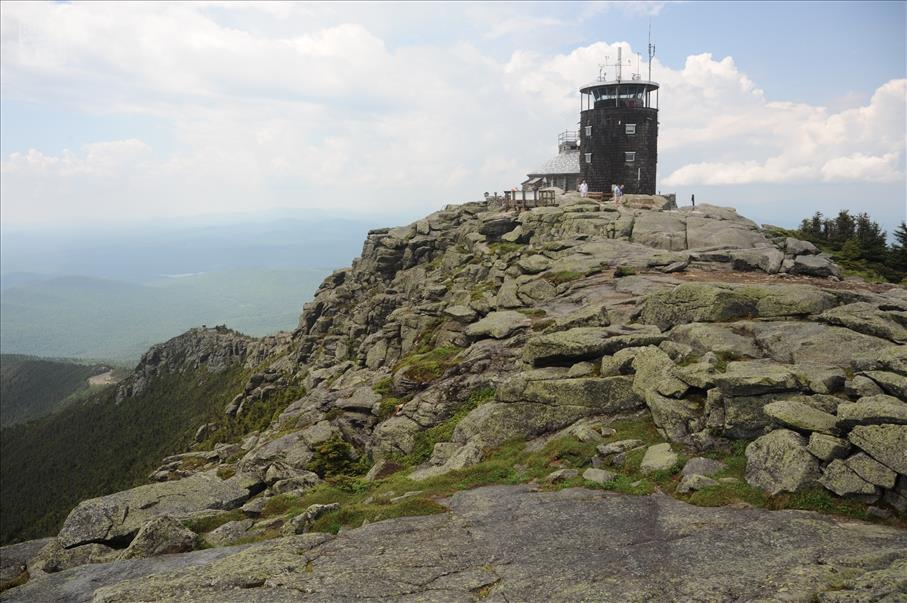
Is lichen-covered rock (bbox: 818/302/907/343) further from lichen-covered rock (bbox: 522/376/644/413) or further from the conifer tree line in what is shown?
the conifer tree line

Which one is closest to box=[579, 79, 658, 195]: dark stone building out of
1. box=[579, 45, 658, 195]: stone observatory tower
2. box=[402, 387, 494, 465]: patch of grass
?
box=[579, 45, 658, 195]: stone observatory tower

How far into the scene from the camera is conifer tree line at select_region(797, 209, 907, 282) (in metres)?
55.6

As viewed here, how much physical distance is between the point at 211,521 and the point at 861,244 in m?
63.8

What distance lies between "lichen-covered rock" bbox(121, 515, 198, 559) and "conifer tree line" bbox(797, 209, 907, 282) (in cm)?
5656

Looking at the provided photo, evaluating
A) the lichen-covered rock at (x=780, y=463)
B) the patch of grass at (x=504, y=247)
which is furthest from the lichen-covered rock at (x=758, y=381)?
the patch of grass at (x=504, y=247)

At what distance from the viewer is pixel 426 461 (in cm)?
2847

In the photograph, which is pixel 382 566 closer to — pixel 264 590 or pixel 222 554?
pixel 264 590

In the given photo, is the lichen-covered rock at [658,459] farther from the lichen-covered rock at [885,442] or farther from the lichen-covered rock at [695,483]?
the lichen-covered rock at [885,442]

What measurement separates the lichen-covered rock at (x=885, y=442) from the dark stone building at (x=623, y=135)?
64.0m

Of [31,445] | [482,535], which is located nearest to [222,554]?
[482,535]

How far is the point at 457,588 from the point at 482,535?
2.80 meters

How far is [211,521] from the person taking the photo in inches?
934

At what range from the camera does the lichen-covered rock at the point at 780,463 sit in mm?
17031

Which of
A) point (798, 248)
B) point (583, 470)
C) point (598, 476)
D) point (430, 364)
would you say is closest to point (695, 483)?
point (598, 476)
